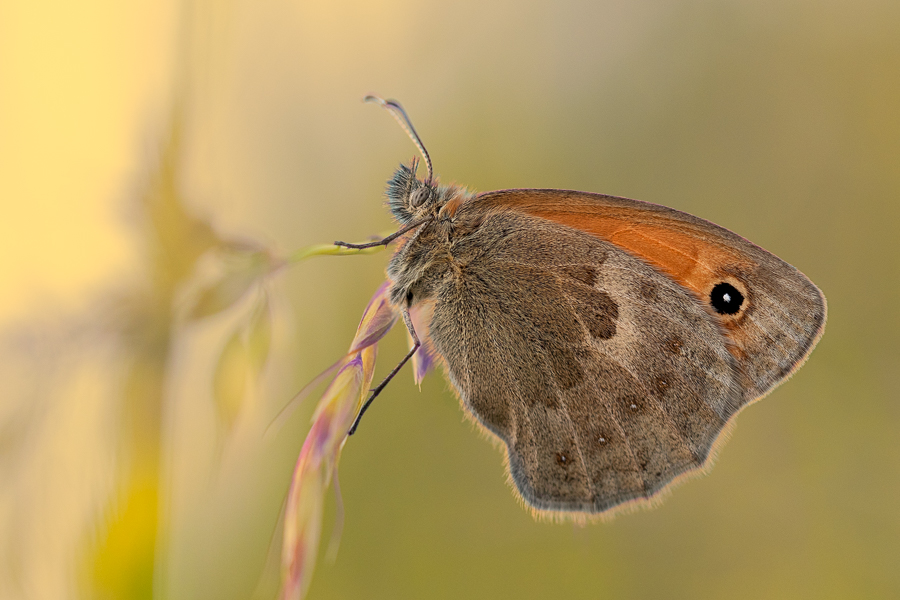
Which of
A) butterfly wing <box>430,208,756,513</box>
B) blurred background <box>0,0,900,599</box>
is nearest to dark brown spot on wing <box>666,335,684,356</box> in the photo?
butterfly wing <box>430,208,756,513</box>

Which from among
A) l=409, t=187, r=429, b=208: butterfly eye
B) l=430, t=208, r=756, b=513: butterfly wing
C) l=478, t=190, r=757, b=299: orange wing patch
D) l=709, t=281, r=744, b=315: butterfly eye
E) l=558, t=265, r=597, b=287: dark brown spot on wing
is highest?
l=478, t=190, r=757, b=299: orange wing patch

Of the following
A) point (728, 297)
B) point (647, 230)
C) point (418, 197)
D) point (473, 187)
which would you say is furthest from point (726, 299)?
point (473, 187)

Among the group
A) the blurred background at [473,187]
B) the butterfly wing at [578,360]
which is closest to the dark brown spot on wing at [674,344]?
the butterfly wing at [578,360]

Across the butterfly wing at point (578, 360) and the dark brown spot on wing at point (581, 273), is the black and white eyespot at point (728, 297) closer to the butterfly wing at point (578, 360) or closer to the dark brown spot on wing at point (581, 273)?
the butterfly wing at point (578, 360)

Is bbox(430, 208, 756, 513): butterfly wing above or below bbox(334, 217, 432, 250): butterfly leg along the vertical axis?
below

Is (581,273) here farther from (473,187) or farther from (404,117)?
(473,187)

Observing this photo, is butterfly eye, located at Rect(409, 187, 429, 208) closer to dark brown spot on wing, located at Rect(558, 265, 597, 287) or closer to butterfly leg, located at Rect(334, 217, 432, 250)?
butterfly leg, located at Rect(334, 217, 432, 250)

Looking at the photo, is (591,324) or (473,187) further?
(473,187)

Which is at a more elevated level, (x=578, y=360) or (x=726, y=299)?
(x=726, y=299)
